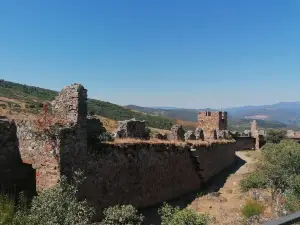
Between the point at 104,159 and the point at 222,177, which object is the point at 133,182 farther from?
the point at 222,177

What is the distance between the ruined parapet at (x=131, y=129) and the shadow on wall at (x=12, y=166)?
438cm

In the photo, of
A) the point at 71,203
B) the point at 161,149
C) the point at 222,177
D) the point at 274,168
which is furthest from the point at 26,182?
the point at 222,177

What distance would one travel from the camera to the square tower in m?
36.6

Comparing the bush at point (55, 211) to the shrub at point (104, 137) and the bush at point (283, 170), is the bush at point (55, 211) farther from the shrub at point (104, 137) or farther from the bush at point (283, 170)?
the bush at point (283, 170)

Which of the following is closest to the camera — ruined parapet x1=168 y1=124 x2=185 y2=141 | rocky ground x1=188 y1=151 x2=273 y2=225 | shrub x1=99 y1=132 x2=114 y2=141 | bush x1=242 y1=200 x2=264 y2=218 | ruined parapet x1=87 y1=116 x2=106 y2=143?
bush x1=242 y1=200 x2=264 y2=218

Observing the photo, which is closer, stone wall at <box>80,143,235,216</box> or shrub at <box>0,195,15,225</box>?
shrub at <box>0,195,15,225</box>

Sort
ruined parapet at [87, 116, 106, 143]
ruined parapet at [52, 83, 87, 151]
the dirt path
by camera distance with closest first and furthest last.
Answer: ruined parapet at [52, 83, 87, 151] → ruined parapet at [87, 116, 106, 143] → the dirt path

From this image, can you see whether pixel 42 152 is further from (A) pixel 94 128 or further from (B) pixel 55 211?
(B) pixel 55 211

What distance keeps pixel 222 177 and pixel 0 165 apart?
16.4 metres

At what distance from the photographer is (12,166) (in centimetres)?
1117

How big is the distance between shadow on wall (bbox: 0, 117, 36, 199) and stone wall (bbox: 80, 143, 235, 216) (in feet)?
5.56

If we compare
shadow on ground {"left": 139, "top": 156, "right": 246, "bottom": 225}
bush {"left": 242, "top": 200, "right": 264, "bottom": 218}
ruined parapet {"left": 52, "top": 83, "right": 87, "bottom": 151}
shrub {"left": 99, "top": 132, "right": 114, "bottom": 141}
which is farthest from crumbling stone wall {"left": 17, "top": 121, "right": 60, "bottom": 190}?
bush {"left": 242, "top": 200, "right": 264, "bottom": 218}

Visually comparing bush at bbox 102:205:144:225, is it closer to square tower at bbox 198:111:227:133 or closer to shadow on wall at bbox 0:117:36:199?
shadow on wall at bbox 0:117:36:199

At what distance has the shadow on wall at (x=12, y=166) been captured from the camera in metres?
11.0
